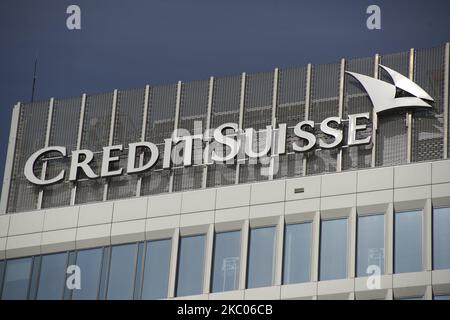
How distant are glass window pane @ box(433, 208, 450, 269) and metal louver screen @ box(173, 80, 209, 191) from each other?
1134 cm

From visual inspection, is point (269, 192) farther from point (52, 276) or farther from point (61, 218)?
point (52, 276)

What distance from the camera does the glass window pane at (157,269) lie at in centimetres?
7100

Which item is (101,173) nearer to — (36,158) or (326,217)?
(36,158)

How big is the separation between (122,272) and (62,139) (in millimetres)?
8403

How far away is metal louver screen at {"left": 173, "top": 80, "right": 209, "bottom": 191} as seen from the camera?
73312mm

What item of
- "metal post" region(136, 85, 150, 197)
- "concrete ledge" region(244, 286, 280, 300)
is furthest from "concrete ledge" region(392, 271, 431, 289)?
"metal post" region(136, 85, 150, 197)

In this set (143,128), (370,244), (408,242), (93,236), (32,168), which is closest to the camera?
(408,242)

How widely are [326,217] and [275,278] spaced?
341 centimetres

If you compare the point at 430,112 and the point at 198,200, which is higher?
the point at 430,112

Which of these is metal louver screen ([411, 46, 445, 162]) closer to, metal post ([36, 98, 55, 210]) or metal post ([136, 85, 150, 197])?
metal post ([136, 85, 150, 197])

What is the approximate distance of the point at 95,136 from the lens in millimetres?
76562

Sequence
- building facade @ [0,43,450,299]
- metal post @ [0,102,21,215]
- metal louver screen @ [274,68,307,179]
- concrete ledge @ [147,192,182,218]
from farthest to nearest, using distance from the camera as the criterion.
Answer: metal post @ [0,102,21,215] < concrete ledge @ [147,192,182,218] < metal louver screen @ [274,68,307,179] < building facade @ [0,43,450,299]

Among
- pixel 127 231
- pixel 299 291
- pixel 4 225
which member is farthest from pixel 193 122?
pixel 299 291
